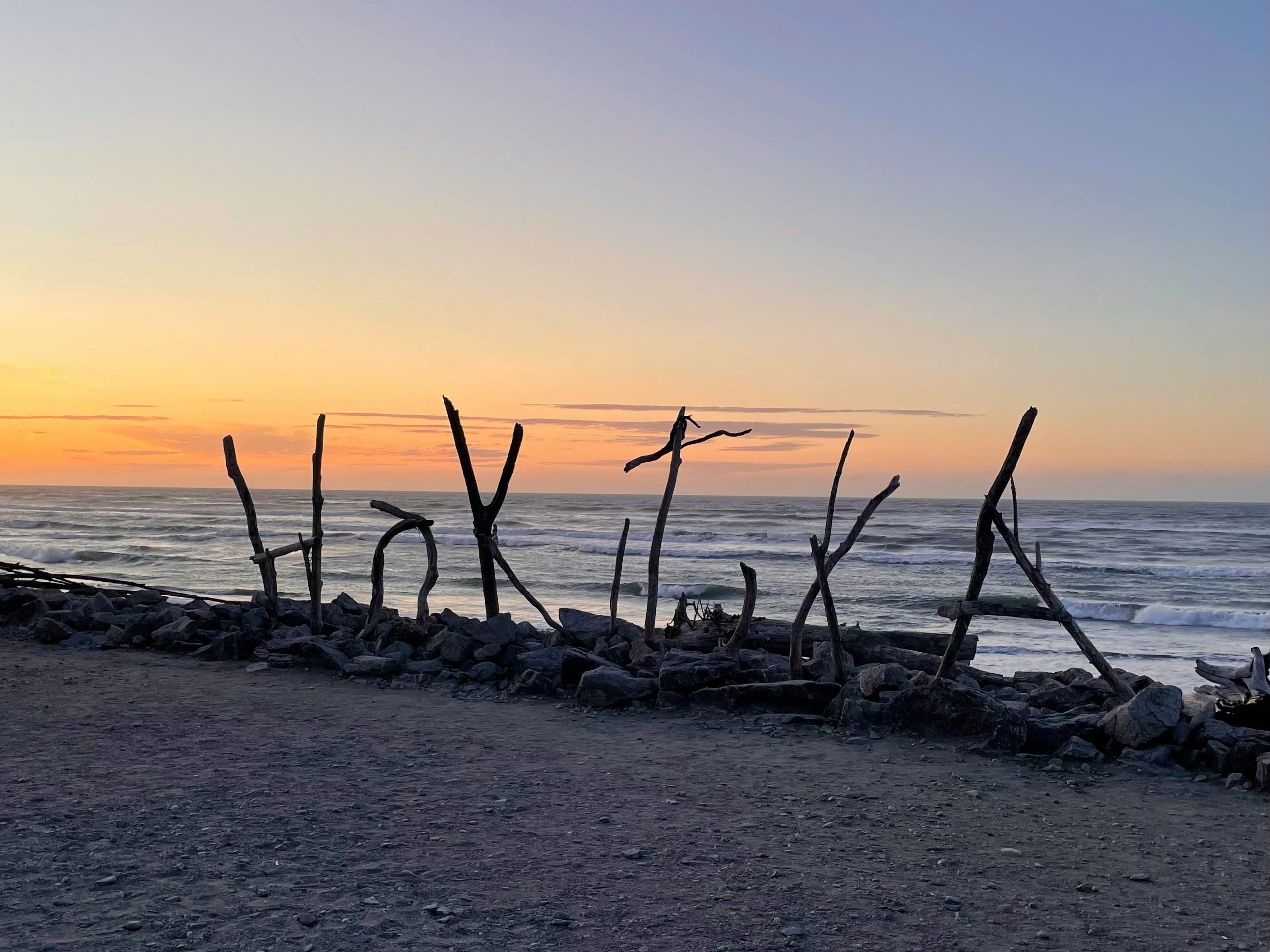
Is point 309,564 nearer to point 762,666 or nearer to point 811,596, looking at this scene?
point 762,666

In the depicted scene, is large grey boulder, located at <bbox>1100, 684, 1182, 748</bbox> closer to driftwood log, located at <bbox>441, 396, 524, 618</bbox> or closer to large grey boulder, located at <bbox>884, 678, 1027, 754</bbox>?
large grey boulder, located at <bbox>884, 678, 1027, 754</bbox>

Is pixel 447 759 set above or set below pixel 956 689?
below

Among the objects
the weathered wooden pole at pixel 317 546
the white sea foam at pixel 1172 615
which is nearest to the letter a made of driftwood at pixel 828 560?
the weathered wooden pole at pixel 317 546

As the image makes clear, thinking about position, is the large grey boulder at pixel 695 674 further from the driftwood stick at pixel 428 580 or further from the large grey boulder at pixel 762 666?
the driftwood stick at pixel 428 580

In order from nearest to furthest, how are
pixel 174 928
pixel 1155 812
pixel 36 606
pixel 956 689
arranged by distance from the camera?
pixel 174 928, pixel 1155 812, pixel 956 689, pixel 36 606

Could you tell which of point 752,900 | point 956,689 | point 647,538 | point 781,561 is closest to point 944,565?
point 781,561

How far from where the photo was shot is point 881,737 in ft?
22.9

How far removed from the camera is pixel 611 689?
7.86m

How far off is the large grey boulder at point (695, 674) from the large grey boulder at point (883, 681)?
104 cm

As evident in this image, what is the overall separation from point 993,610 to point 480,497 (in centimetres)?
481

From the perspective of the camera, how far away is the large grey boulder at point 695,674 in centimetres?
784

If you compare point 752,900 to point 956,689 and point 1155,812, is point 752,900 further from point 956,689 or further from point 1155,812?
point 956,689

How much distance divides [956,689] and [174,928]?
16.8ft

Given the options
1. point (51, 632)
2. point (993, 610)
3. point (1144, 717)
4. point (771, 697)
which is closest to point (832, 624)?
point (771, 697)
